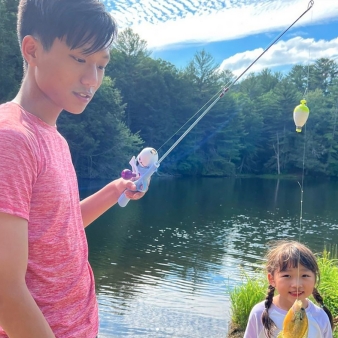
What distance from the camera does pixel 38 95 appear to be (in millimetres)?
1067

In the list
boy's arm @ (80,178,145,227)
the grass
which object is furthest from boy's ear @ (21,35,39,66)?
the grass

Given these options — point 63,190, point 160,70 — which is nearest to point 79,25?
point 63,190

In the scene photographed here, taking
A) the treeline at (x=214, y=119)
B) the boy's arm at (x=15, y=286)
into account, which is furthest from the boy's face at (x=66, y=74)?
the treeline at (x=214, y=119)

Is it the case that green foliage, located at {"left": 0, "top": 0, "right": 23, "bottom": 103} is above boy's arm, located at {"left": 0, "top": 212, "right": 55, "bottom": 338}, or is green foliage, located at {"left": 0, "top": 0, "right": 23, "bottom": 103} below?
above

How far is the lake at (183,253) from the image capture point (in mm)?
6887

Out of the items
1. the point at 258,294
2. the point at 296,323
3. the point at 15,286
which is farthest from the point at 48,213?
the point at 258,294

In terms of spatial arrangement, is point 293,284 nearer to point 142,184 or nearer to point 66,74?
point 142,184

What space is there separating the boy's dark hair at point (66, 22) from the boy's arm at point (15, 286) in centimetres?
44

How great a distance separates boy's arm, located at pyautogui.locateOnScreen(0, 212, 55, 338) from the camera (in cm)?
84

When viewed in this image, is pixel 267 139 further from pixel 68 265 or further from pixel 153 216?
Result: pixel 68 265

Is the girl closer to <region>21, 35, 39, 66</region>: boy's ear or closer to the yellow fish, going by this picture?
the yellow fish

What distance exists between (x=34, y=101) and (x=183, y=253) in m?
10.6

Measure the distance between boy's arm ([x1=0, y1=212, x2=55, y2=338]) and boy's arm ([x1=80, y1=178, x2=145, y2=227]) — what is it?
619 mm

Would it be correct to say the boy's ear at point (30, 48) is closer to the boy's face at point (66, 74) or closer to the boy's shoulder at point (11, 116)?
the boy's face at point (66, 74)
